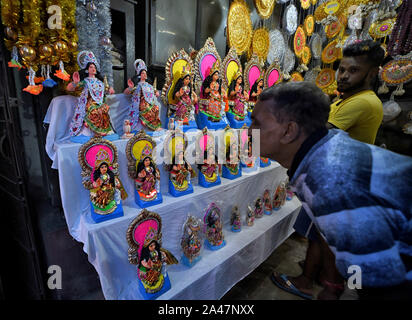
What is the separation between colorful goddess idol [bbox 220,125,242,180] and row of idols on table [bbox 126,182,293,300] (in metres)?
0.28

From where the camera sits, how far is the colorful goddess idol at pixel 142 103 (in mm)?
1229

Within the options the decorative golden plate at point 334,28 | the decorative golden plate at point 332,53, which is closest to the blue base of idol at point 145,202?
the decorative golden plate at point 332,53

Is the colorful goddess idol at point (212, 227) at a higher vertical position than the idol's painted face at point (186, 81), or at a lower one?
lower

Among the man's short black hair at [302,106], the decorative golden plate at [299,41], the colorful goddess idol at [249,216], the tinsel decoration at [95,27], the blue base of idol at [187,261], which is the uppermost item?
the decorative golden plate at [299,41]

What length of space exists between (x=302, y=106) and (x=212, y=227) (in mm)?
1078

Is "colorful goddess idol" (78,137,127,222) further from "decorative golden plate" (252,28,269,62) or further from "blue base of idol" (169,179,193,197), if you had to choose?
"decorative golden plate" (252,28,269,62)

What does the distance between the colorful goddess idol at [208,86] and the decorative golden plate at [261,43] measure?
0.80 metres

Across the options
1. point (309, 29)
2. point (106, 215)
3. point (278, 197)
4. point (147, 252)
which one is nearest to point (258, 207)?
point (278, 197)

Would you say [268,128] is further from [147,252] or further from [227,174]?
[227,174]

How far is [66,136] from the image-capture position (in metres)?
1.10

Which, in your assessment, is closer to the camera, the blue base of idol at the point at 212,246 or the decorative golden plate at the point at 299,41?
the blue base of idol at the point at 212,246

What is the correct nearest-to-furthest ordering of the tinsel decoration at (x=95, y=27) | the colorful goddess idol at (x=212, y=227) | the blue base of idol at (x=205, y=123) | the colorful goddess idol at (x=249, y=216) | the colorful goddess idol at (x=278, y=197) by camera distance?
the tinsel decoration at (x=95, y=27), the colorful goddess idol at (x=212, y=227), the blue base of idol at (x=205, y=123), the colorful goddess idol at (x=249, y=216), the colorful goddess idol at (x=278, y=197)

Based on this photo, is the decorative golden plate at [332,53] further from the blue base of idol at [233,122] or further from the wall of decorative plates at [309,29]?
the blue base of idol at [233,122]

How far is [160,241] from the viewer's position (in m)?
1.14
